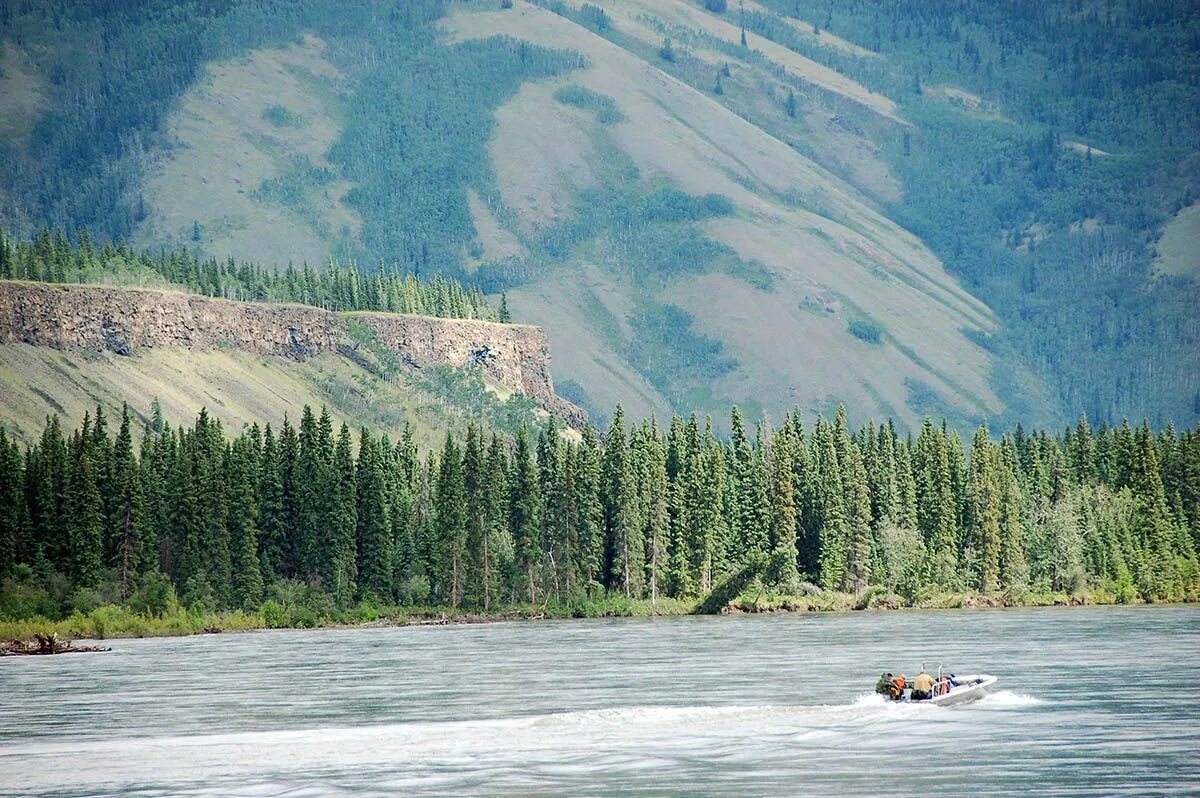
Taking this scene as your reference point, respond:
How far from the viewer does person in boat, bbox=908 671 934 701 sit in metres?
93.1

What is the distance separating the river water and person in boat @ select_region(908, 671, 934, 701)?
1575 millimetres

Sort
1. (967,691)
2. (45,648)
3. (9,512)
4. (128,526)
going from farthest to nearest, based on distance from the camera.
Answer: (128,526)
(9,512)
(45,648)
(967,691)

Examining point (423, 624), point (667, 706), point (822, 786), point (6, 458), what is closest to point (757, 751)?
point (822, 786)

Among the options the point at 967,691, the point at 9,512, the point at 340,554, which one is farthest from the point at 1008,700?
the point at 9,512

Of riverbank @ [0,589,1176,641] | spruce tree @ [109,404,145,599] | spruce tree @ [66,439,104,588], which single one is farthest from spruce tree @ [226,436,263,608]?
spruce tree @ [66,439,104,588]

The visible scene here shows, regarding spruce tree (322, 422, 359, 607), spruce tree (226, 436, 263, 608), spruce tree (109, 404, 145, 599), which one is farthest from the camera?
spruce tree (322, 422, 359, 607)

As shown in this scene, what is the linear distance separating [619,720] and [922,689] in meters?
15.6

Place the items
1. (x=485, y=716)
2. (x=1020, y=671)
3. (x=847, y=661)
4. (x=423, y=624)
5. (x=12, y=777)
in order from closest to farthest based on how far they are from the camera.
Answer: (x=12, y=777) < (x=485, y=716) < (x=1020, y=671) < (x=847, y=661) < (x=423, y=624)

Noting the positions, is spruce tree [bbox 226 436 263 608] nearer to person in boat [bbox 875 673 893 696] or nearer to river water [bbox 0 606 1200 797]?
river water [bbox 0 606 1200 797]

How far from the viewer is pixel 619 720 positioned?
8856cm

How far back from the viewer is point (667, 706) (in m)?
94.1

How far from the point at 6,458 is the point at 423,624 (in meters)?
45.0

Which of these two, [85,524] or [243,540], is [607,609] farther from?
[85,524]

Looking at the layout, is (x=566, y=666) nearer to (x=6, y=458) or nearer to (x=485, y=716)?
(x=485, y=716)
